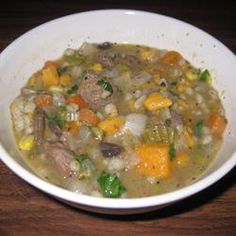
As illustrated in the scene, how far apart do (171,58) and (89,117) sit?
0.85 m

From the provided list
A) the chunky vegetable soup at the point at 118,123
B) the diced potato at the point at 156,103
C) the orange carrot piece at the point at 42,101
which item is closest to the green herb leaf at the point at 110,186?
the chunky vegetable soup at the point at 118,123

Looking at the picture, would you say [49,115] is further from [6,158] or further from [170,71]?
[170,71]

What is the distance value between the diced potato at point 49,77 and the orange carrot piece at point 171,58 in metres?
0.75

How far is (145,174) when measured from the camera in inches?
87.0

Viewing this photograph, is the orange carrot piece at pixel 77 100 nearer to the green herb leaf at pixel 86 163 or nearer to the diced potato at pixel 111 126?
the diced potato at pixel 111 126

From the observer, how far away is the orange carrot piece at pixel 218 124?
2455 mm

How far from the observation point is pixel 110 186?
2.10 m

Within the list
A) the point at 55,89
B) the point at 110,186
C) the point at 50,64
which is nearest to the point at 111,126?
the point at 110,186

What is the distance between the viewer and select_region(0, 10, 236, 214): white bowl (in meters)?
2.42

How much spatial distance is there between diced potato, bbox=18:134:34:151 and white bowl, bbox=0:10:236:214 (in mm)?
45

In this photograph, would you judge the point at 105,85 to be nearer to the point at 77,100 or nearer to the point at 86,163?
the point at 77,100

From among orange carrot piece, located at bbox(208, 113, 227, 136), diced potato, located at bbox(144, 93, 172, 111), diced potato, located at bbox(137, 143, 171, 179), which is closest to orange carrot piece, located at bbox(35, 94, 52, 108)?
diced potato, located at bbox(144, 93, 172, 111)

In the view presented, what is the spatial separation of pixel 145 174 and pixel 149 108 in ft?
1.51

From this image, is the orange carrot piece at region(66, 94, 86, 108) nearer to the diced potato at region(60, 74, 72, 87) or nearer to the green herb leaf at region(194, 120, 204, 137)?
the diced potato at region(60, 74, 72, 87)
